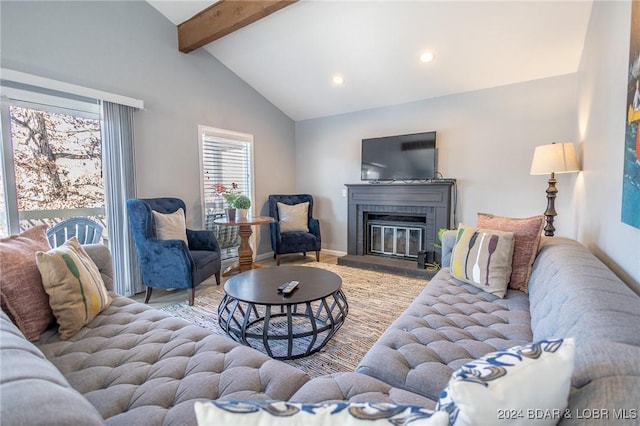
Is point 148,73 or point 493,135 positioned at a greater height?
point 148,73

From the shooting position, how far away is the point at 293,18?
3.23 meters

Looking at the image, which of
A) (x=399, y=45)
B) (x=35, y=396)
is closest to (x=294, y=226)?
(x=399, y=45)

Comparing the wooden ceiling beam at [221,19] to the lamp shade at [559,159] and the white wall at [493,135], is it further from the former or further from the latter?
the lamp shade at [559,159]

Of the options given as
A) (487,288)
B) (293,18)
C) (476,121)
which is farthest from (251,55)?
(487,288)

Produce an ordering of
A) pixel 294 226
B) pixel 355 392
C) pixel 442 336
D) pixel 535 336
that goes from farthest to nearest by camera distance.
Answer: pixel 294 226 < pixel 442 336 < pixel 535 336 < pixel 355 392

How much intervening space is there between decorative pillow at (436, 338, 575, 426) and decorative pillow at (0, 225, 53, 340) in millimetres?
1750

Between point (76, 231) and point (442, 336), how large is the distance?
334cm

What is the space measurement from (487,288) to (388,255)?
8.59ft

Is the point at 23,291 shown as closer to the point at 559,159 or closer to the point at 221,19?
the point at 221,19

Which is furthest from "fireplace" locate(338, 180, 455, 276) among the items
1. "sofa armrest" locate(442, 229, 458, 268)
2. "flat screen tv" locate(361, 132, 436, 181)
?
"sofa armrest" locate(442, 229, 458, 268)

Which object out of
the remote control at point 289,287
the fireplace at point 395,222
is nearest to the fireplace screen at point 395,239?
the fireplace at point 395,222

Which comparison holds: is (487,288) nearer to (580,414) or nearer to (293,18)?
(580,414)

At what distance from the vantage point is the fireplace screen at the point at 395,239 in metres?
4.22

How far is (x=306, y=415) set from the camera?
1.64ft
